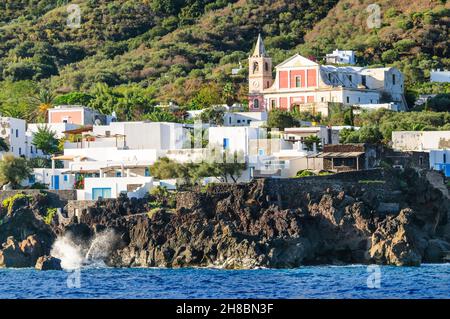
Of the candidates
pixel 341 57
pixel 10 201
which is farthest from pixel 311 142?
pixel 341 57

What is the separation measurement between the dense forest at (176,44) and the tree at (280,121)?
11.5m

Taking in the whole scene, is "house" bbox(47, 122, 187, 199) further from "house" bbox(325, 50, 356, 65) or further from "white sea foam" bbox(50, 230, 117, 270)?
"house" bbox(325, 50, 356, 65)

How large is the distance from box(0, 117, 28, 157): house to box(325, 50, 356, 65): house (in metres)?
35.7

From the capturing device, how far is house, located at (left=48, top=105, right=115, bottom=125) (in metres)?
88.5

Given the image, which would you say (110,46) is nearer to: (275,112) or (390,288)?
(275,112)

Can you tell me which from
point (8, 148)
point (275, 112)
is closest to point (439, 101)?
point (275, 112)

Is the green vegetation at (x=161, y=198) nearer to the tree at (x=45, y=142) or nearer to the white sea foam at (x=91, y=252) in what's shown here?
the white sea foam at (x=91, y=252)

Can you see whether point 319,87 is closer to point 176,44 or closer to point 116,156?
point 116,156

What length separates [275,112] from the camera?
287 ft

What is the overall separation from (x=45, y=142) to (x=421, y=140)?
71.5 feet

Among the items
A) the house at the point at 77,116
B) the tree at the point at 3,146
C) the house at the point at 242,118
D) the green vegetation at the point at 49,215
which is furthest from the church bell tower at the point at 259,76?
the green vegetation at the point at 49,215

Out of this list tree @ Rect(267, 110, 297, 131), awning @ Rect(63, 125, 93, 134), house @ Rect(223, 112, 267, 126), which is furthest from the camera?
house @ Rect(223, 112, 267, 126)

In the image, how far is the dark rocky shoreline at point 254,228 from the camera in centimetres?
6003

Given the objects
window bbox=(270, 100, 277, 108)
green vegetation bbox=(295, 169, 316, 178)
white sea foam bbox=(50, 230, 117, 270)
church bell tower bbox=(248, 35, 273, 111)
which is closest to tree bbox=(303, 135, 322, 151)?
green vegetation bbox=(295, 169, 316, 178)
